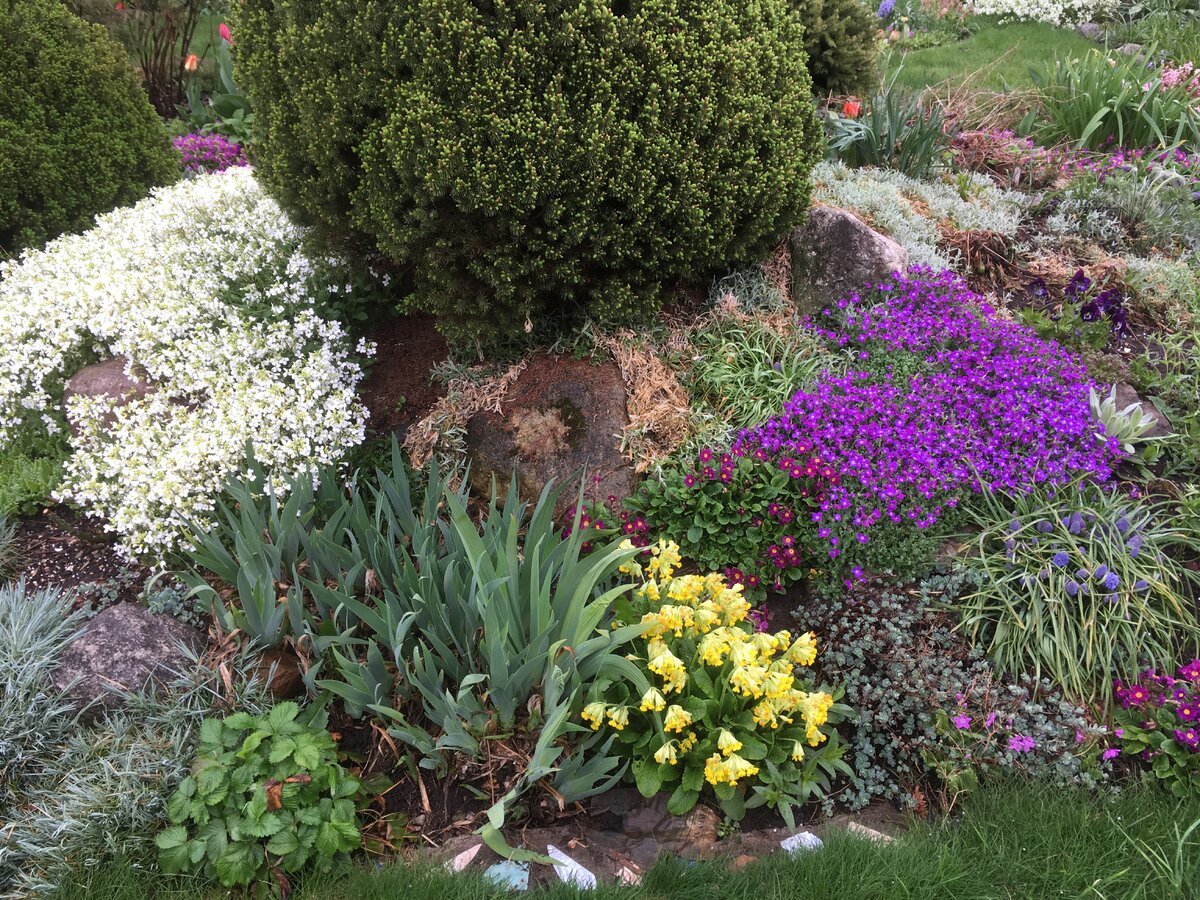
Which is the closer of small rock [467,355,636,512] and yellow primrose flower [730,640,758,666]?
yellow primrose flower [730,640,758,666]

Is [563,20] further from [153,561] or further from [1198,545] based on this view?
[1198,545]

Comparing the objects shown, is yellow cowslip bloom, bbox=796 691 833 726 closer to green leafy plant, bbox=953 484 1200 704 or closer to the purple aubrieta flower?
the purple aubrieta flower

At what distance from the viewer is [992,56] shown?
8969mm

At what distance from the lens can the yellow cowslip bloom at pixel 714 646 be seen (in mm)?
2684

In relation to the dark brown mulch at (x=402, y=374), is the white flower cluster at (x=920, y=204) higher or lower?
higher

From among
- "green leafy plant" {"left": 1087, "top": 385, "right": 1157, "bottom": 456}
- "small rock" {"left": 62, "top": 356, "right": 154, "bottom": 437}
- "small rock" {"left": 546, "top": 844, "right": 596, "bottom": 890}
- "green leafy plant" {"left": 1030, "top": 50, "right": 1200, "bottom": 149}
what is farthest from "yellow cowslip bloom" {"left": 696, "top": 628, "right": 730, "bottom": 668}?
"green leafy plant" {"left": 1030, "top": 50, "right": 1200, "bottom": 149}

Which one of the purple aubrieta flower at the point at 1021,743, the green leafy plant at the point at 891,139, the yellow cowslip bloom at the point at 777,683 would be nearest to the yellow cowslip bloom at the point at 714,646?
the yellow cowslip bloom at the point at 777,683

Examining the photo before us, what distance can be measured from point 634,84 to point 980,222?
9.07 feet

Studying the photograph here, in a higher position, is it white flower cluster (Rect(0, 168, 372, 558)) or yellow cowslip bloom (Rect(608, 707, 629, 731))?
white flower cluster (Rect(0, 168, 372, 558))

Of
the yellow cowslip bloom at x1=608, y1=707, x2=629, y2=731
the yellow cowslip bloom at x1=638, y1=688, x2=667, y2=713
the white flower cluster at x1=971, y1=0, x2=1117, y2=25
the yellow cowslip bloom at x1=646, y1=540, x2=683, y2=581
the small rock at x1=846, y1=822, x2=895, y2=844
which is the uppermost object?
the white flower cluster at x1=971, y1=0, x2=1117, y2=25

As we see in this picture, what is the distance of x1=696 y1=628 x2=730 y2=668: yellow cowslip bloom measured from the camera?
268cm

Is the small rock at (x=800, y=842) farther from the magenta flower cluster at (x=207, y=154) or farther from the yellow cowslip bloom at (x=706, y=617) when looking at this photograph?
the magenta flower cluster at (x=207, y=154)

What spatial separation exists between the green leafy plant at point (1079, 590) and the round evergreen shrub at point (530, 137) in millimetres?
1893

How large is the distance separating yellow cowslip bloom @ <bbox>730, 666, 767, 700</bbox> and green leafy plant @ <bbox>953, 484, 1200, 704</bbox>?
1093 mm
